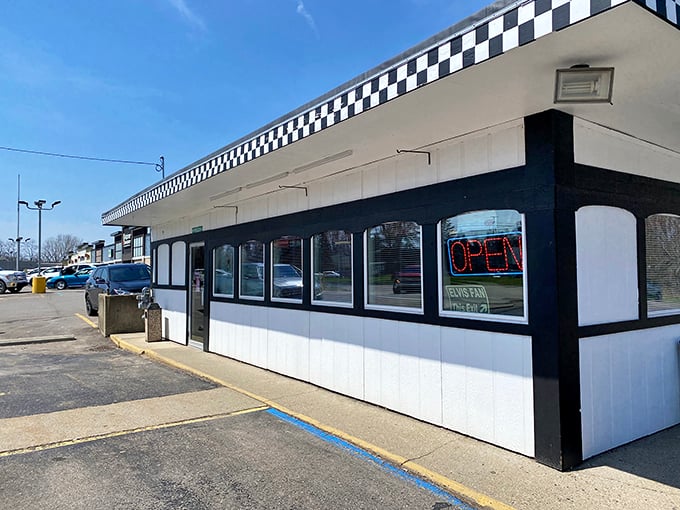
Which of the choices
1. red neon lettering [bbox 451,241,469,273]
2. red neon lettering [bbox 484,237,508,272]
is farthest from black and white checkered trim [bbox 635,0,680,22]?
red neon lettering [bbox 451,241,469,273]

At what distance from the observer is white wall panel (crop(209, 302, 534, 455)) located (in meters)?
4.15

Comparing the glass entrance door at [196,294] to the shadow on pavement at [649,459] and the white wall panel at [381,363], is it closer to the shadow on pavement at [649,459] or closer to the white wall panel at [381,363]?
the white wall panel at [381,363]

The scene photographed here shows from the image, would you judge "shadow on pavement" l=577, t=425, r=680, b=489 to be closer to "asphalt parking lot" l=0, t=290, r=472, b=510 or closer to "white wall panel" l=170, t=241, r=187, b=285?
"asphalt parking lot" l=0, t=290, r=472, b=510

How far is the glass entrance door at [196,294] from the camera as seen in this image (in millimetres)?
9914

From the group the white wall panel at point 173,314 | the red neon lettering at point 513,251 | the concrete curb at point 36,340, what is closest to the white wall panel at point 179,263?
the white wall panel at point 173,314

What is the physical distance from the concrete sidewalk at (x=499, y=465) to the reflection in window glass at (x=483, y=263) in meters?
1.21

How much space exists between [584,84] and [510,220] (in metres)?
1.36

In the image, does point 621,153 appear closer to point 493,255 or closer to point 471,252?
point 493,255

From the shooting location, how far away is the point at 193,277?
10.2 m

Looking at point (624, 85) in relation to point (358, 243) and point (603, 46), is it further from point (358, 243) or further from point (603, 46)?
point (358, 243)

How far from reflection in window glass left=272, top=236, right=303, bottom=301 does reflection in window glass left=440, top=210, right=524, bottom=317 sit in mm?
2715

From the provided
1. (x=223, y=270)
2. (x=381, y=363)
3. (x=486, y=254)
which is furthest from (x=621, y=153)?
(x=223, y=270)

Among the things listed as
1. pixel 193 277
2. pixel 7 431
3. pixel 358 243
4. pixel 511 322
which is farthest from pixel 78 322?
pixel 511 322

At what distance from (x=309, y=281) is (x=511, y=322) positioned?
320 centimetres
